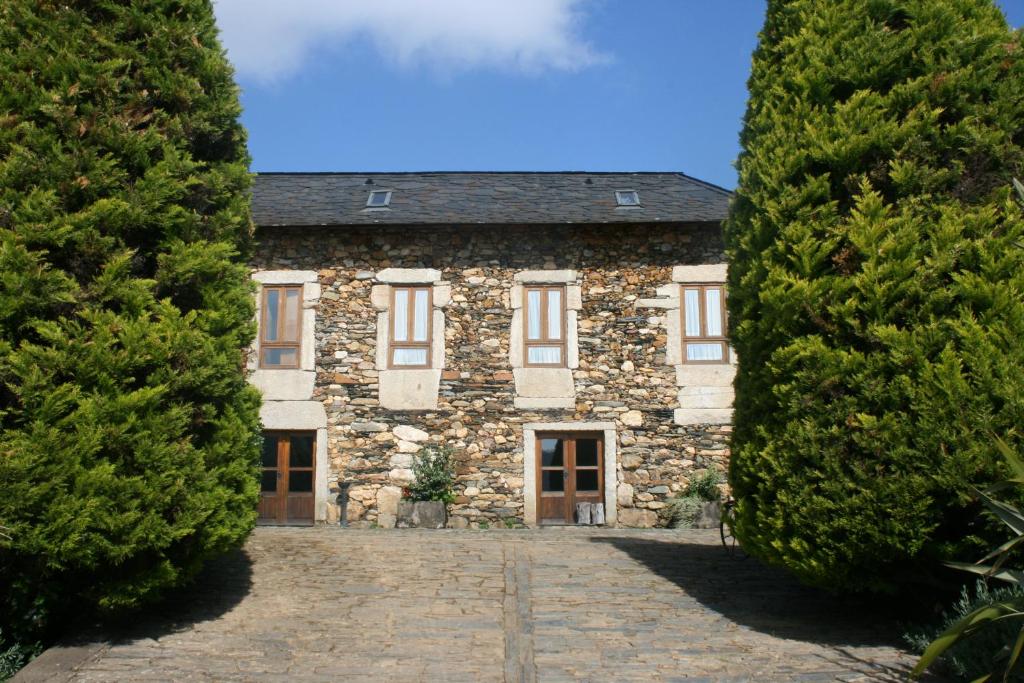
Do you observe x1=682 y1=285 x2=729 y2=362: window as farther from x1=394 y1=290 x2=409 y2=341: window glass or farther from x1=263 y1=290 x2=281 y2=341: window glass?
x1=263 y1=290 x2=281 y2=341: window glass

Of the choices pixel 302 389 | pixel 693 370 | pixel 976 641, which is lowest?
pixel 976 641

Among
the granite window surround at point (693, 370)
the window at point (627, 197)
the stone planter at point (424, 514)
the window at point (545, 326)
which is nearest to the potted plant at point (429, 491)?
the stone planter at point (424, 514)

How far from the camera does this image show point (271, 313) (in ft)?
39.3

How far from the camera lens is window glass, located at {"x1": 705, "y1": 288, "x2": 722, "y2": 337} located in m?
11.8

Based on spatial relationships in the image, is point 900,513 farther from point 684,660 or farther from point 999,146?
point 999,146

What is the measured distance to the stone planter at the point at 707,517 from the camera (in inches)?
435

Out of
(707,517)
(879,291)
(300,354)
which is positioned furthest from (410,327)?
(879,291)

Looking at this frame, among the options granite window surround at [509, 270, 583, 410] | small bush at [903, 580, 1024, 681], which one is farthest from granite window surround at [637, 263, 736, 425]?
small bush at [903, 580, 1024, 681]

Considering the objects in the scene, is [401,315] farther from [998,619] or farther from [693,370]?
[998,619]

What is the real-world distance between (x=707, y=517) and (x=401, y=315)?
15.9 ft

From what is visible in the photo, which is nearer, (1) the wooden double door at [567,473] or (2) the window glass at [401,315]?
(1) the wooden double door at [567,473]

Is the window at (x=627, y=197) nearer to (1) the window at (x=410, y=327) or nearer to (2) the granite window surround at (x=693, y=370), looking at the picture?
(2) the granite window surround at (x=693, y=370)

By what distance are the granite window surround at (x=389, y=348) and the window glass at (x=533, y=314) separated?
43.1 inches

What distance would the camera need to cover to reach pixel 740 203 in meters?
6.78
